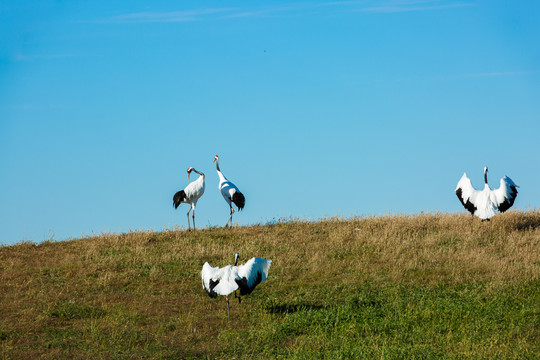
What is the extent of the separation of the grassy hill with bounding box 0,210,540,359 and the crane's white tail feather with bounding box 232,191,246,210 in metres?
1.33

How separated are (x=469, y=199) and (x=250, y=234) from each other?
27.1 ft

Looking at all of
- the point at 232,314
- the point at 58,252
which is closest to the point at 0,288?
the point at 58,252

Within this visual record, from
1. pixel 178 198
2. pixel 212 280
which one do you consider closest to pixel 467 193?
pixel 178 198

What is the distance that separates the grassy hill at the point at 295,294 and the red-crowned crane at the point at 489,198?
877mm

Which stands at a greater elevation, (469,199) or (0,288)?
(469,199)

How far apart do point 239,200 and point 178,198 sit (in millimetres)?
2525

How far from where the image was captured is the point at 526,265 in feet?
53.8

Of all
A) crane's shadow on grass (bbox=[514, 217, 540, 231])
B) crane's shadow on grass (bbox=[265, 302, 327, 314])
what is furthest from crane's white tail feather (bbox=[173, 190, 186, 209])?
crane's shadow on grass (bbox=[514, 217, 540, 231])

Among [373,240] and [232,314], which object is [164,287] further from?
[373,240]

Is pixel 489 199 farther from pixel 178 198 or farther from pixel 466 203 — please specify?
pixel 178 198

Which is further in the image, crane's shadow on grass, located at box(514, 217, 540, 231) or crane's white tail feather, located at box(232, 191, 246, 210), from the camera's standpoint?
crane's white tail feather, located at box(232, 191, 246, 210)

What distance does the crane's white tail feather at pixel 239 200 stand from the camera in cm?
2314

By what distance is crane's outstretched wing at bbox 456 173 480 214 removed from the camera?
813 inches

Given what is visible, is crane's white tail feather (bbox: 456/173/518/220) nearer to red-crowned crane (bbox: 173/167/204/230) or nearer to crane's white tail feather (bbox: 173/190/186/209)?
red-crowned crane (bbox: 173/167/204/230)
